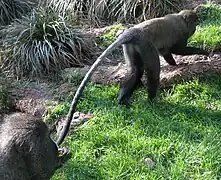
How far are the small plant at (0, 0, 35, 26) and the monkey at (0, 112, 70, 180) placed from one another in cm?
497

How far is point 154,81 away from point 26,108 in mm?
1564

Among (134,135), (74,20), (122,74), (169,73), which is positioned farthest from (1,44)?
(134,135)

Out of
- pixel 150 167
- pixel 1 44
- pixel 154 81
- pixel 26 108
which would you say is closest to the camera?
pixel 150 167

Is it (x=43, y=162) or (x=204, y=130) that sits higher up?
(x=43, y=162)

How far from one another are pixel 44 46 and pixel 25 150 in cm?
370

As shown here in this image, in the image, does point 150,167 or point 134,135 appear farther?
point 134,135

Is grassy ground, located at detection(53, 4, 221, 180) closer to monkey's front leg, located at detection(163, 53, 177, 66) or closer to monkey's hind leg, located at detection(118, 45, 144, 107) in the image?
monkey's hind leg, located at detection(118, 45, 144, 107)

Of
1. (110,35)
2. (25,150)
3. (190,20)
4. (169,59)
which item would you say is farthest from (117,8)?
(25,150)

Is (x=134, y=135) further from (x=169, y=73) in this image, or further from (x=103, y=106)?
(x=169, y=73)

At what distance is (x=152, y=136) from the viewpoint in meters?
5.76

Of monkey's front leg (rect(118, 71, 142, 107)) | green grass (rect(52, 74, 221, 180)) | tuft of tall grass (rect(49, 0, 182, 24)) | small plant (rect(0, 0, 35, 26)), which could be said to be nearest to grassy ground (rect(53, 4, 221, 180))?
green grass (rect(52, 74, 221, 180))

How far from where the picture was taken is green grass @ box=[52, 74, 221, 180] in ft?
17.2

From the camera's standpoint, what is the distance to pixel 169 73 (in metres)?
6.92

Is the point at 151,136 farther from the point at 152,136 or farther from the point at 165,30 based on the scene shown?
the point at 165,30
